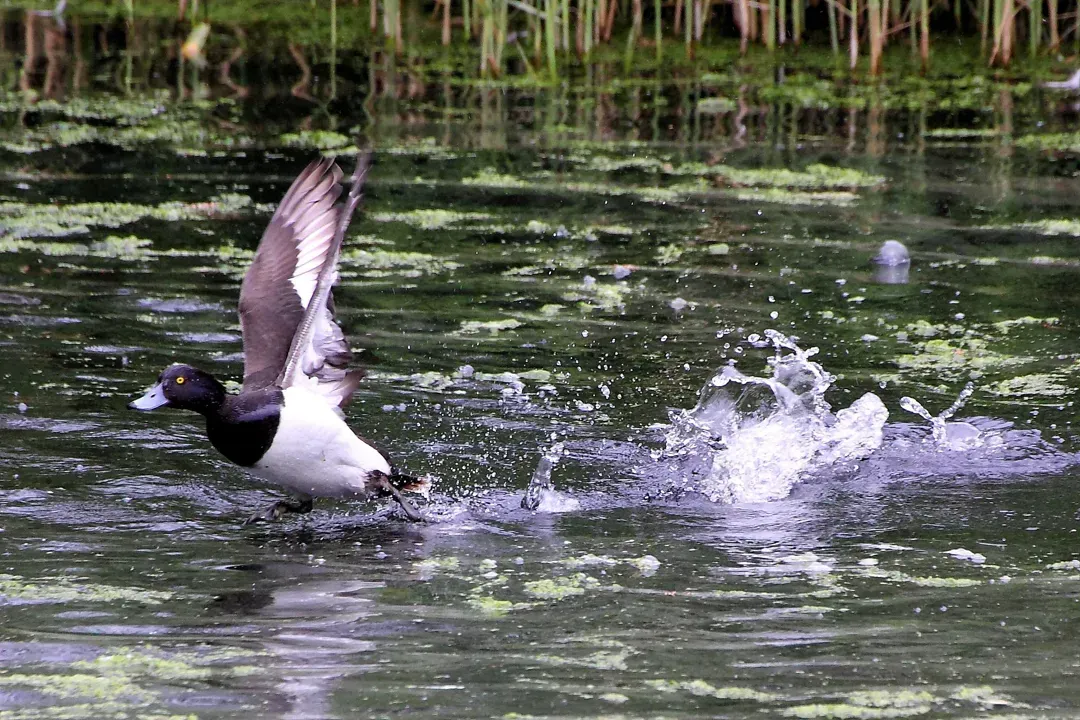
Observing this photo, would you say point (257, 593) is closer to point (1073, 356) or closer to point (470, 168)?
point (1073, 356)

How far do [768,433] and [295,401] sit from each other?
1934mm

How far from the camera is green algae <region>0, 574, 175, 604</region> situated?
440 cm

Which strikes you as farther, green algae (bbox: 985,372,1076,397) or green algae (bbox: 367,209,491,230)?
green algae (bbox: 367,209,491,230)

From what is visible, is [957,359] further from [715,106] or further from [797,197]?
[715,106]

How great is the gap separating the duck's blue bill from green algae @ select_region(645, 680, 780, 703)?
2.48 metres

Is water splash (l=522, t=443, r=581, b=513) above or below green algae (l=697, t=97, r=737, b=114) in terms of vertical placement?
below

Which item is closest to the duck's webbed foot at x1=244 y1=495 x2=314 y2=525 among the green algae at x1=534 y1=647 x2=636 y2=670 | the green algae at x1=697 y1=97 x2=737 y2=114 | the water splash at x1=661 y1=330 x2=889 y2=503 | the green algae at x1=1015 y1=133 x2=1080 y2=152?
the water splash at x1=661 y1=330 x2=889 y2=503

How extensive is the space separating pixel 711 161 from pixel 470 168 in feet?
5.90

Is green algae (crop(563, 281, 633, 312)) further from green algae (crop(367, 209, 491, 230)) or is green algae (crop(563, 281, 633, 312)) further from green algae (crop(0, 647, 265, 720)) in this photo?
green algae (crop(0, 647, 265, 720))

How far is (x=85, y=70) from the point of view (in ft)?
47.9

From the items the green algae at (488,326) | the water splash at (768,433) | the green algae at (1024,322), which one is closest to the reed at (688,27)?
the green algae at (488,326)

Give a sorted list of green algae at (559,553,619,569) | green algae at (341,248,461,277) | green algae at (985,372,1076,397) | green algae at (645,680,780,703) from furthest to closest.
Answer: green algae at (341,248,461,277) → green algae at (985,372,1076,397) → green algae at (559,553,619,569) → green algae at (645,680,780,703)

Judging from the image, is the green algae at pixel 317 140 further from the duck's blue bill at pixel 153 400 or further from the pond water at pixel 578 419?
the duck's blue bill at pixel 153 400

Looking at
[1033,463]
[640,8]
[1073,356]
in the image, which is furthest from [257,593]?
[640,8]
